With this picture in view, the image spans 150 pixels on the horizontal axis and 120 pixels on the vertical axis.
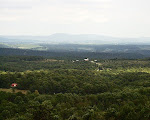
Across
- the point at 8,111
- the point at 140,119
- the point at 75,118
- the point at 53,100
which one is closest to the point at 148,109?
the point at 140,119

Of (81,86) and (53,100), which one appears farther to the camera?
(81,86)

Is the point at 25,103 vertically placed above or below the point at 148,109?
below

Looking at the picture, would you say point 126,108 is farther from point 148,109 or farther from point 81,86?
point 81,86

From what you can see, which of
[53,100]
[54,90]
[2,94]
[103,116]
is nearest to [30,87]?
[54,90]

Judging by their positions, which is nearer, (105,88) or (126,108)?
(126,108)

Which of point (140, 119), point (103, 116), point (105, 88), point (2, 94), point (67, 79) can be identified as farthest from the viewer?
point (67, 79)

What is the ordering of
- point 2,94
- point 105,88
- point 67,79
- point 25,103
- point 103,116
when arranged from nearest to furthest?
point 103,116 → point 25,103 → point 2,94 → point 105,88 → point 67,79

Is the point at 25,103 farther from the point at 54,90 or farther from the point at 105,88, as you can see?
the point at 105,88

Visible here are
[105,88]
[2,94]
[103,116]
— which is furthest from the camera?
[105,88]

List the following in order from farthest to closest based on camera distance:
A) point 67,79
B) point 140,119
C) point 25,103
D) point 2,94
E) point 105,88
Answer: point 67,79, point 105,88, point 2,94, point 25,103, point 140,119
